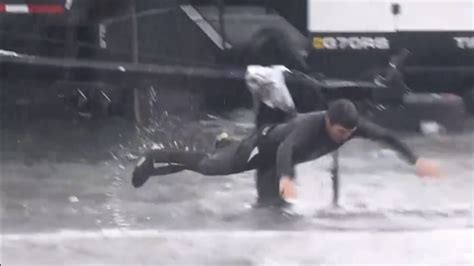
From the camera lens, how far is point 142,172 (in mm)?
7875

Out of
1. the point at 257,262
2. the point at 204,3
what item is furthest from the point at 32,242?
the point at 204,3

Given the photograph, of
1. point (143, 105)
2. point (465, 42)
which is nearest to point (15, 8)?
point (143, 105)

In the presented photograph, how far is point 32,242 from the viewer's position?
6859 millimetres

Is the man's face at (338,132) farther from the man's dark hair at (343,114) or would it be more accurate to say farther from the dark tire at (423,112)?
the dark tire at (423,112)

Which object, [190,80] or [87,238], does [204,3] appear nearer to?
[190,80]

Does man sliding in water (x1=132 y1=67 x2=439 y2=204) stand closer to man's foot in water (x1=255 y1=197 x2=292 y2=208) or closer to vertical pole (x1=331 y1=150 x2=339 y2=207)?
man's foot in water (x1=255 y1=197 x2=292 y2=208)

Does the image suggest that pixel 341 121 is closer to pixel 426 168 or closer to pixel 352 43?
pixel 352 43

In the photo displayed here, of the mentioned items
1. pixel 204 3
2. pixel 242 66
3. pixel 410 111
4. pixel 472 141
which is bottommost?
pixel 472 141

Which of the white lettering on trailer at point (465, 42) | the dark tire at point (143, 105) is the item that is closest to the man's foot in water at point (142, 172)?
the dark tire at point (143, 105)

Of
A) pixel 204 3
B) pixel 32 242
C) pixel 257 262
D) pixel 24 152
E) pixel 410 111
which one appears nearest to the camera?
pixel 257 262

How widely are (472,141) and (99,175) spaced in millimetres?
3030

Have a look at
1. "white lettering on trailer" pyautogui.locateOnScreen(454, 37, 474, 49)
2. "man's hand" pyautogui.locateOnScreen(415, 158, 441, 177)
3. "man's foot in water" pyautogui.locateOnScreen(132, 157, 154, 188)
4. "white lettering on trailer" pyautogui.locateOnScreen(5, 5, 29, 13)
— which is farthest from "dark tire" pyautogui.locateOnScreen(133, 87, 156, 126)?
"white lettering on trailer" pyautogui.locateOnScreen(454, 37, 474, 49)

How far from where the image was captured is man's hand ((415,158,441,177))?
7.75 meters

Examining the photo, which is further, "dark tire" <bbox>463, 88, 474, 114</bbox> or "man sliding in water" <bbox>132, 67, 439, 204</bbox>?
"dark tire" <bbox>463, 88, 474, 114</bbox>
